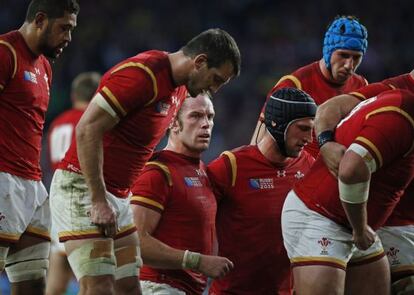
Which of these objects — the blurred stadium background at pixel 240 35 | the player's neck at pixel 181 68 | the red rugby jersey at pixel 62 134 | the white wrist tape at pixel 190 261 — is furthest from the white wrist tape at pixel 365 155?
the blurred stadium background at pixel 240 35

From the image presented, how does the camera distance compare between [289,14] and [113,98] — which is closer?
[113,98]

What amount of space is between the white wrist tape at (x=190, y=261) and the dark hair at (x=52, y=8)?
5.05 feet

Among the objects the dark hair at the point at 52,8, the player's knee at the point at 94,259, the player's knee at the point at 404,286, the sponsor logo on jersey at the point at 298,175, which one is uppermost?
the dark hair at the point at 52,8

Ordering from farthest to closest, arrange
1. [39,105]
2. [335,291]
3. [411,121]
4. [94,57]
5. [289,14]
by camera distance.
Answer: [289,14] < [94,57] < [39,105] < [335,291] < [411,121]

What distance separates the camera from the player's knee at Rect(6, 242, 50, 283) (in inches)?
222

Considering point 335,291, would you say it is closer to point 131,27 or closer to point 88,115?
point 88,115

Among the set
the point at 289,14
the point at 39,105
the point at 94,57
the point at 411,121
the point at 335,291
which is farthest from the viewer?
the point at 289,14

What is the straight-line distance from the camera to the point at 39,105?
5523 millimetres

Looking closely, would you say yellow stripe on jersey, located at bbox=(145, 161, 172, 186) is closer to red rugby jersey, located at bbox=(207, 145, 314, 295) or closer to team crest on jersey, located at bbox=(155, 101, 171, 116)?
red rugby jersey, located at bbox=(207, 145, 314, 295)

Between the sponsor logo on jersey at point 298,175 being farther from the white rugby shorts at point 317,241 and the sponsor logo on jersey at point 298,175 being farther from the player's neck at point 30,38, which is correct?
the player's neck at point 30,38

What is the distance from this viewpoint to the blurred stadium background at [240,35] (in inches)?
597

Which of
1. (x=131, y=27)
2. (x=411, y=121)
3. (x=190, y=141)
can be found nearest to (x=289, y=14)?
(x=131, y=27)

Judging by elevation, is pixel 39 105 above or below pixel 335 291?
above

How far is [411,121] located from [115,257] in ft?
5.82
